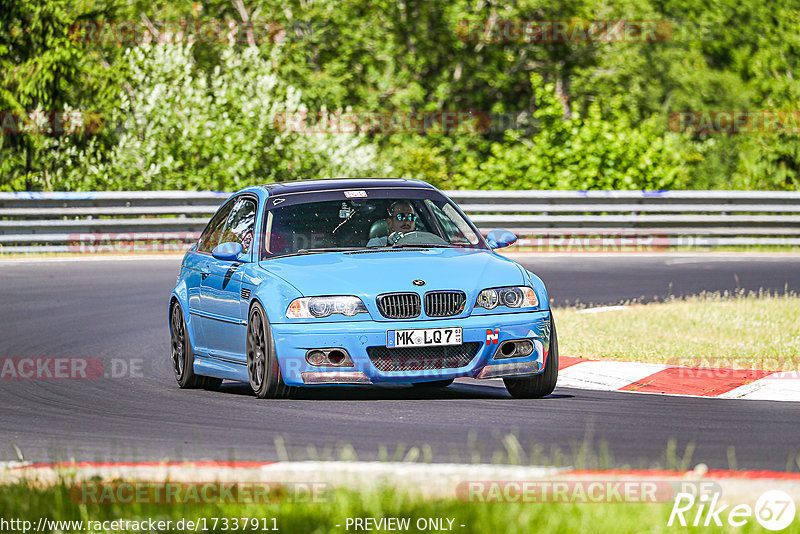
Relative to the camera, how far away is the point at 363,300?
8891 mm

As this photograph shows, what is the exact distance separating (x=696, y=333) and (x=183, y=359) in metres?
4.84

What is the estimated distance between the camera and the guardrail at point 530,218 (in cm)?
2280

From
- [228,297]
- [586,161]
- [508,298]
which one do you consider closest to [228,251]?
[228,297]

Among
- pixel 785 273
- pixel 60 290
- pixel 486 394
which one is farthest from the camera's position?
pixel 785 273

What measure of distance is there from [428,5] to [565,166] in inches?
586

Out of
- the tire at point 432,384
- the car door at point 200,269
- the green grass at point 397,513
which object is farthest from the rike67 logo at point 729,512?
the car door at point 200,269

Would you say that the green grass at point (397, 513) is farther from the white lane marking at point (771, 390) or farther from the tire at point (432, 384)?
the white lane marking at point (771, 390)

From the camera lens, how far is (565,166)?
27.5m

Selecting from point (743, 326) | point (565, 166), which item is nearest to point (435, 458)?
point (743, 326)

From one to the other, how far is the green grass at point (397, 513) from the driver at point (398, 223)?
454 cm

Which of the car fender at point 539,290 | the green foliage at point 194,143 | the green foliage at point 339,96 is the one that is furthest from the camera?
the green foliage at point 339,96

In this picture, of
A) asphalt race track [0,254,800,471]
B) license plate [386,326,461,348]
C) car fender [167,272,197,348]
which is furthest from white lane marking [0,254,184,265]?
license plate [386,326,461,348]

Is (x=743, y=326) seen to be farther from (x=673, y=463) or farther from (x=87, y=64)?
(x=87, y=64)

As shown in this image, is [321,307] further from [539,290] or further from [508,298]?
[539,290]
